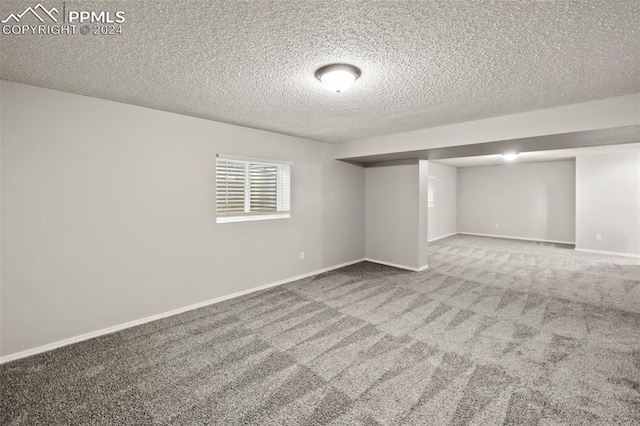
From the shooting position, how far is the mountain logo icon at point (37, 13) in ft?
4.67

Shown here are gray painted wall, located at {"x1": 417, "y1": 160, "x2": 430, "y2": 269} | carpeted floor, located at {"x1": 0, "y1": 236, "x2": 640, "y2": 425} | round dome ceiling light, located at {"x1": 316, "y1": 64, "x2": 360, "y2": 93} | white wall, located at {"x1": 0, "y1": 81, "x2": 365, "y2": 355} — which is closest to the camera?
carpeted floor, located at {"x1": 0, "y1": 236, "x2": 640, "y2": 425}

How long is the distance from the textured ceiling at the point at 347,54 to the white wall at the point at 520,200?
6.33 metres

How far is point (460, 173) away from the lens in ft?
31.4

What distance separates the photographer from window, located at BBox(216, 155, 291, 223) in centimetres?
367

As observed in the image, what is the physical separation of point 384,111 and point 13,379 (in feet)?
13.2

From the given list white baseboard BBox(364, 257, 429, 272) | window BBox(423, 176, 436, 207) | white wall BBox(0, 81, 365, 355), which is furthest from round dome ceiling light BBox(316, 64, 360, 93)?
window BBox(423, 176, 436, 207)

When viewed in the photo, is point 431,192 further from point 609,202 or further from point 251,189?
point 251,189

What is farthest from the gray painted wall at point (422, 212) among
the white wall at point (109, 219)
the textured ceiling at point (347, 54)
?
the white wall at point (109, 219)

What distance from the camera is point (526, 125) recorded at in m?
3.10

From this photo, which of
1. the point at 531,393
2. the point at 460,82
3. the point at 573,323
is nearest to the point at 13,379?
the point at 531,393

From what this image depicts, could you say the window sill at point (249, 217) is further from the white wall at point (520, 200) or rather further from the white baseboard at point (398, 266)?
the white wall at point (520, 200)

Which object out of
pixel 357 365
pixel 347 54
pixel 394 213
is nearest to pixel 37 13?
pixel 347 54

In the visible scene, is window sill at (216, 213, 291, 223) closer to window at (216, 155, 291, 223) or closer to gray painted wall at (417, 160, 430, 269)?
window at (216, 155, 291, 223)

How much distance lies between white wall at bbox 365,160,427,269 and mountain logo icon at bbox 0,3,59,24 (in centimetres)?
469
